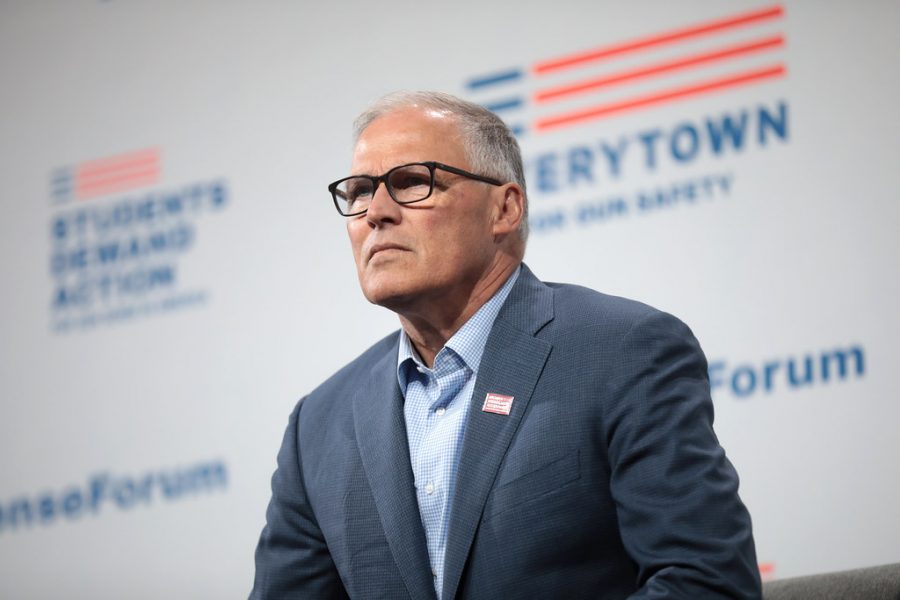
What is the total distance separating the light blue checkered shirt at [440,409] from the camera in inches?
84.5

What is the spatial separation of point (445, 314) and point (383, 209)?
0.97 feet

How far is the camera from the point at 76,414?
4.43 metres

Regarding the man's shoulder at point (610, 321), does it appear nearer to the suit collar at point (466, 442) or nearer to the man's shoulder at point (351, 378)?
the suit collar at point (466, 442)

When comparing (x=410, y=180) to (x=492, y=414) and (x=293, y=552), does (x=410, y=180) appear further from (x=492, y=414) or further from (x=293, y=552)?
(x=293, y=552)

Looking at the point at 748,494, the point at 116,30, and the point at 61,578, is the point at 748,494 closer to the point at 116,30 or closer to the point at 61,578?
the point at 61,578

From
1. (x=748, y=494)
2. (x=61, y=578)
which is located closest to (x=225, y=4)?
(x=61, y=578)

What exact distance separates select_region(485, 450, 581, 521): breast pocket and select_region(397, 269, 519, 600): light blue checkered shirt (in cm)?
16

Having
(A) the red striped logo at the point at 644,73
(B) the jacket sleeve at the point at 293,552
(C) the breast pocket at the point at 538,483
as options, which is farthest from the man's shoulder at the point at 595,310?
(A) the red striped logo at the point at 644,73

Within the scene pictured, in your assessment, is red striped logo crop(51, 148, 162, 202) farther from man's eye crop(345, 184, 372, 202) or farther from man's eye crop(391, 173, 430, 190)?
man's eye crop(391, 173, 430, 190)

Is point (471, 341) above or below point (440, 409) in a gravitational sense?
above

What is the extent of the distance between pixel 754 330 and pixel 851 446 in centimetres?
46

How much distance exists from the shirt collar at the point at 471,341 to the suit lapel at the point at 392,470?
0.15 feet

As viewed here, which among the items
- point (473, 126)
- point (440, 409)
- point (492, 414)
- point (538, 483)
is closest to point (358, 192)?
point (473, 126)

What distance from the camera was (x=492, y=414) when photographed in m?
2.11
